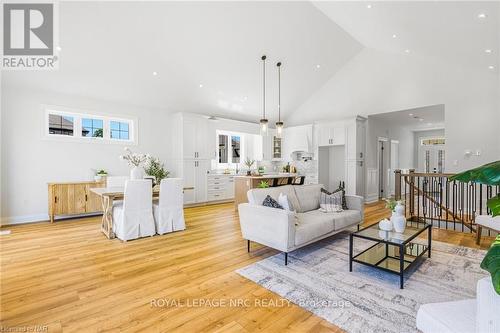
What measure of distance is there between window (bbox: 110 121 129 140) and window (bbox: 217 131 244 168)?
2808 mm

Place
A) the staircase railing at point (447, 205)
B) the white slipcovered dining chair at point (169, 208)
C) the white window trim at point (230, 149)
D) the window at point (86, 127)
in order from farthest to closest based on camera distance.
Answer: the white window trim at point (230, 149) < the window at point (86, 127) < the staircase railing at point (447, 205) < the white slipcovered dining chair at point (169, 208)

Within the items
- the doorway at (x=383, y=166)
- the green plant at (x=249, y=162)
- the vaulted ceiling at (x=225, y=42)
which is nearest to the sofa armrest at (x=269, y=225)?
the vaulted ceiling at (x=225, y=42)

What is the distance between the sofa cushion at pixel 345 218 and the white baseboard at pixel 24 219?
19.2 ft

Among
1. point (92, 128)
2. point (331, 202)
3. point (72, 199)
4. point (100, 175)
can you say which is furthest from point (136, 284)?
point (92, 128)

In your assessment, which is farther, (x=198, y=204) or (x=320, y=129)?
(x=320, y=129)

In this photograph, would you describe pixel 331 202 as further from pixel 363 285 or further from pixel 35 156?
pixel 35 156

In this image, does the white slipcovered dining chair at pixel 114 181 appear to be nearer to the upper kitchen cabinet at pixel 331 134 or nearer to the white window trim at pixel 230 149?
the white window trim at pixel 230 149

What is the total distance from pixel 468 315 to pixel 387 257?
175cm

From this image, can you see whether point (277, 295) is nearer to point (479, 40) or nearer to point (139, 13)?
point (139, 13)

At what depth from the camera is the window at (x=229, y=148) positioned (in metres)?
8.44

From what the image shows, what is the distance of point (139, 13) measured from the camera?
13.7 feet

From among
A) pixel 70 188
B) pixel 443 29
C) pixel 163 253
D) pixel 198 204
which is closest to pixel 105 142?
pixel 70 188

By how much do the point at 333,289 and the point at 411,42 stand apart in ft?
17.0

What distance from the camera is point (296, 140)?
856 centimetres
